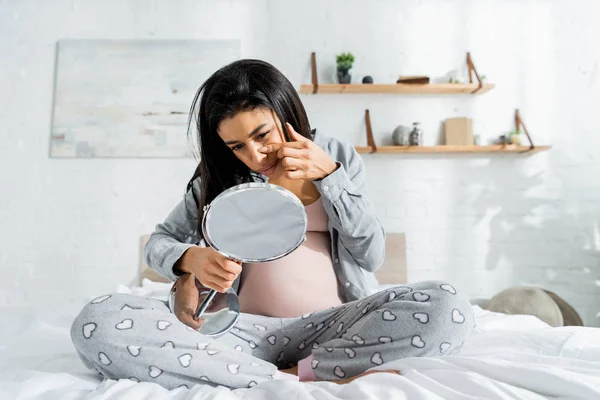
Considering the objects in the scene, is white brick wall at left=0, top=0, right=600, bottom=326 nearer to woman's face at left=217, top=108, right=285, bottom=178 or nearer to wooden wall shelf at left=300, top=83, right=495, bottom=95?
wooden wall shelf at left=300, top=83, right=495, bottom=95

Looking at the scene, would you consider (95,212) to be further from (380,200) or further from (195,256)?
(195,256)

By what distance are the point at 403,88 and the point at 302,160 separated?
1.66 metres

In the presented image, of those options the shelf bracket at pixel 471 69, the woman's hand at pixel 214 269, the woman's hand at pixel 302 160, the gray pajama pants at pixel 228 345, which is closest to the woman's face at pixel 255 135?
the woman's hand at pixel 302 160

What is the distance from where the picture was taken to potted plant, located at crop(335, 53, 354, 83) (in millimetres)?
2309

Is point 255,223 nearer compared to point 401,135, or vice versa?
point 255,223

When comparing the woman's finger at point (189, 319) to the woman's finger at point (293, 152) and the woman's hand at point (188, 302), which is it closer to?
the woman's hand at point (188, 302)

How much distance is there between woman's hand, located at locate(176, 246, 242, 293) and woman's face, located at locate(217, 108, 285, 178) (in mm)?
194

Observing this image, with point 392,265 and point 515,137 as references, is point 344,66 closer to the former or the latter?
point 515,137

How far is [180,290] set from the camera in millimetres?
838

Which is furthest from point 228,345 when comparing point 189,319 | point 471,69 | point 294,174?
point 471,69

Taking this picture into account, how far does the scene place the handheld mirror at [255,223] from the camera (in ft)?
2.17

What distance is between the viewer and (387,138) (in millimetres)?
2398

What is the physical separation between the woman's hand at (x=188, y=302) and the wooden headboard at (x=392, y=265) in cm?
152

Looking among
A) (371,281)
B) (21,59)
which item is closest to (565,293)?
(371,281)
